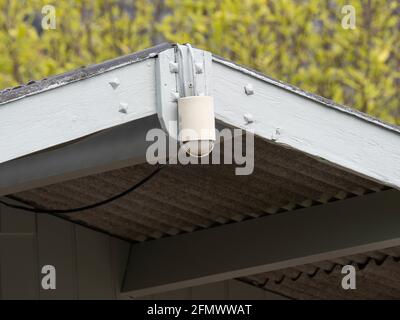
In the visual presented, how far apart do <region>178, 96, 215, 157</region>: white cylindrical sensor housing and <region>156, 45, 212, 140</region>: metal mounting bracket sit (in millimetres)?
26

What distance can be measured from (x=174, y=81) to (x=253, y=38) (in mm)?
6382

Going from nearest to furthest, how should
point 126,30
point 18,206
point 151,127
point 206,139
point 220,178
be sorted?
point 206,139
point 151,127
point 220,178
point 18,206
point 126,30

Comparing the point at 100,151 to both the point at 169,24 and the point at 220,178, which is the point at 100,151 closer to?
the point at 220,178

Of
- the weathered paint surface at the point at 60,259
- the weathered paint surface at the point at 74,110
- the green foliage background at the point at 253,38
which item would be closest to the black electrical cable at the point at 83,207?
the weathered paint surface at the point at 60,259

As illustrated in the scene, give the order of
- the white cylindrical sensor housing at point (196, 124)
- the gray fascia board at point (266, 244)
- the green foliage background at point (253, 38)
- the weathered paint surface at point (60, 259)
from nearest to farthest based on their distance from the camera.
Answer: the white cylindrical sensor housing at point (196, 124)
the gray fascia board at point (266, 244)
the weathered paint surface at point (60, 259)
the green foliage background at point (253, 38)

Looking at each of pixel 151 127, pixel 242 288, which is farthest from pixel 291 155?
pixel 242 288

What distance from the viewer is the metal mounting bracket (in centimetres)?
317

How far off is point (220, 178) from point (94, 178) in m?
0.52

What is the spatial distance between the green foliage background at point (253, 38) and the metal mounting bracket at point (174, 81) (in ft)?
19.9

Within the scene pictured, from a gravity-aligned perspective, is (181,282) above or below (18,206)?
below

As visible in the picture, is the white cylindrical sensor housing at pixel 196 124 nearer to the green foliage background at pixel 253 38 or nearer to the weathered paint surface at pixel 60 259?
the weathered paint surface at pixel 60 259

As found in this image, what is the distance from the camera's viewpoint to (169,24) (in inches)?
389

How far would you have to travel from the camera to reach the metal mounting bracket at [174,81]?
317 centimetres

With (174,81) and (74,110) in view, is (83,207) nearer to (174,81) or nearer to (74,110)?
(74,110)
